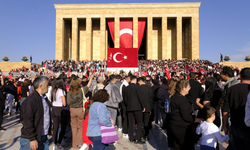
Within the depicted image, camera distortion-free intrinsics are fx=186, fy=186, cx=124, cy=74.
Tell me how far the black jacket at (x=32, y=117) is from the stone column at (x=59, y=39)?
109 feet

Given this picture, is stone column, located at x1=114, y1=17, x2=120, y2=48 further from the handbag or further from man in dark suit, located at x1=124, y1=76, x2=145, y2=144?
the handbag

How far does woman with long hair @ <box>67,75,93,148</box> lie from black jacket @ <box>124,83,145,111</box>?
4.31 ft

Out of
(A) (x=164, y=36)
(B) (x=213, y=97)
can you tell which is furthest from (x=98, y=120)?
(A) (x=164, y=36)

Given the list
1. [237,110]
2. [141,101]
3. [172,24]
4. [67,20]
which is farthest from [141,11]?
[237,110]

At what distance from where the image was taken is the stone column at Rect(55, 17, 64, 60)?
3412 centimetres

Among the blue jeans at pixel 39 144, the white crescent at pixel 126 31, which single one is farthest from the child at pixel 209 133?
the white crescent at pixel 126 31

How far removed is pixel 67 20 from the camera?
3722cm

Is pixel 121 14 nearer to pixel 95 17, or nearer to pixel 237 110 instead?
pixel 95 17

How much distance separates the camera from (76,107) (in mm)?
4660

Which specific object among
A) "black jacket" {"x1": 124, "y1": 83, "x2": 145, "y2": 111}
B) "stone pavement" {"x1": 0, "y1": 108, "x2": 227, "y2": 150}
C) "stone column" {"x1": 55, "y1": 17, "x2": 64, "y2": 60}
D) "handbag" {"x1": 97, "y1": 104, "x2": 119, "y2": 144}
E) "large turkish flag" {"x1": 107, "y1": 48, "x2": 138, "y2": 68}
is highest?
"stone column" {"x1": 55, "y1": 17, "x2": 64, "y2": 60}

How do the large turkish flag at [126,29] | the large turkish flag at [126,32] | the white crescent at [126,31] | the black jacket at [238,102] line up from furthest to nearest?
the white crescent at [126,31], the large turkish flag at [126,29], the large turkish flag at [126,32], the black jacket at [238,102]

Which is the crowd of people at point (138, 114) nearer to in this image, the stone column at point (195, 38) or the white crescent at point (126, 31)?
the white crescent at point (126, 31)

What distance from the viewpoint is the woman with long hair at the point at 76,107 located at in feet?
15.1

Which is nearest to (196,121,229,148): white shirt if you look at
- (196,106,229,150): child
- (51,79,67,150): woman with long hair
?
(196,106,229,150): child
